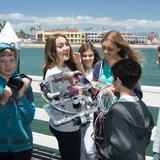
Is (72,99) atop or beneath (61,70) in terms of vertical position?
beneath

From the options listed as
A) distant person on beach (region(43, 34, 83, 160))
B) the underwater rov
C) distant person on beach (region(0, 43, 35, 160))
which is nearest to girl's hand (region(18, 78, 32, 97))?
distant person on beach (region(0, 43, 35, 160))

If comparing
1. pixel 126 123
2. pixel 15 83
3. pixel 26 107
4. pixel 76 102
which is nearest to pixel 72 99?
pixel 76 102

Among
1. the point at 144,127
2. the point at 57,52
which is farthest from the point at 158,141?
the point at 57,52

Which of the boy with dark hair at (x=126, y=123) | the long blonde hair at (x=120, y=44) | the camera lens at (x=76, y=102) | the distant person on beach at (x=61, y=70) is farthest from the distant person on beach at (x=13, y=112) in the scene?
the long blonde hair at (x=120, y=44)

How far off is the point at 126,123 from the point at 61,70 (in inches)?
43.4

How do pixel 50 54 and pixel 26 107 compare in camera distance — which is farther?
pixel 50 54

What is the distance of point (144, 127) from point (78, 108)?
66 cm

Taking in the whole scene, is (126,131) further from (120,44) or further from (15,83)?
(120,44)

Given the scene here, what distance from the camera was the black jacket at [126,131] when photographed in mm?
2721

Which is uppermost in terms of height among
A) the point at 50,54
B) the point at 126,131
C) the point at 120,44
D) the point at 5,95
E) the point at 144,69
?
the point at 120,44

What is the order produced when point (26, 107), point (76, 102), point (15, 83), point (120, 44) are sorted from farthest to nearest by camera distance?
1. point (120, 44)
2. point (76, 102)
3. point (26, 107)
4. point (15, 83)

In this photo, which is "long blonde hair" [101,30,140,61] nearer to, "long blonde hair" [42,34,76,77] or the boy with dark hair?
"long blonde hair" [42,34,76,77]

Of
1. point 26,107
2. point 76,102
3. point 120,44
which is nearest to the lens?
point 26,107

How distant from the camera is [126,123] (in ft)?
8.94
